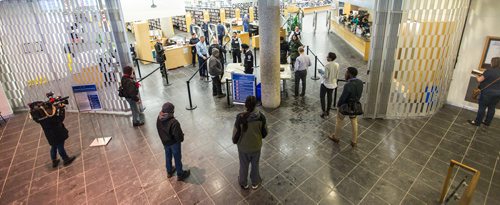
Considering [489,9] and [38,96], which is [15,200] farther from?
[489,9]

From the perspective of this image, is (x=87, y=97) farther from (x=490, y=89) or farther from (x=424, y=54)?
(x=490, y=89)

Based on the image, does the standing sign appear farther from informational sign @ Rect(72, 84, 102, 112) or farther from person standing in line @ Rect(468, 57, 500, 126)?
person standing in line @ Rect(468, 57, 500, 126)

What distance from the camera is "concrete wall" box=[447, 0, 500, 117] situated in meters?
5.90

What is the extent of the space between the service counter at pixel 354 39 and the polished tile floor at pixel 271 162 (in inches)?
193

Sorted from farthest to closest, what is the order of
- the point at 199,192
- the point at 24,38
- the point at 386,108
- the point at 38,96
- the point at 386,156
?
the point at 38,96, the point at 24,38, the point at 386,108, the point at 386,156, the point at 199,192

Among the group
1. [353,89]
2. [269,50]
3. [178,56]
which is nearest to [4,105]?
[178,56]

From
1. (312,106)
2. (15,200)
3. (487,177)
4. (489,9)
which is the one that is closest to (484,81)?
(489,9)

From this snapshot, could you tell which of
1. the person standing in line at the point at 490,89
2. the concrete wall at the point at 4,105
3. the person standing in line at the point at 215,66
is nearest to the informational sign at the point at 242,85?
the person standing in line at the point at 215,66

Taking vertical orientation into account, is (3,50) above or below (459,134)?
above

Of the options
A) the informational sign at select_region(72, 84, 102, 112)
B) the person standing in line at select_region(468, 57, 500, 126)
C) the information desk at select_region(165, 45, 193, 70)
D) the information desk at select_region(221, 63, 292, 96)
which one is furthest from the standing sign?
the person standing in line at select_region(468, 57, 500, 126)

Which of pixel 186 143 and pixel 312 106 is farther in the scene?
pixel 312 106

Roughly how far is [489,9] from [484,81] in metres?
1.57

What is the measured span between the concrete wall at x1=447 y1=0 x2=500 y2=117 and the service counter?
423 cm

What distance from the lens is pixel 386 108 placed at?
641 centimetres
